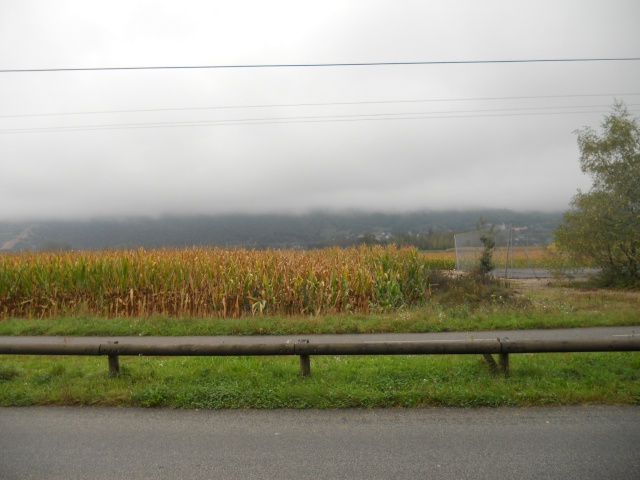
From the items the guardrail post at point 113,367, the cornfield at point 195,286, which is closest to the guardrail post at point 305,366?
the guardrail post at point 113,367

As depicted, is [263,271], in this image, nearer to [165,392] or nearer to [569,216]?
[165,392]

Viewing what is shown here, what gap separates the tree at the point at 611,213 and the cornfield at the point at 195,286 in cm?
792

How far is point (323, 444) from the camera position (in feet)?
16.3

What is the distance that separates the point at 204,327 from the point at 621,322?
10.4 metres

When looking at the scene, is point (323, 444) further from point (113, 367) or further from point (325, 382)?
point (113, 367)

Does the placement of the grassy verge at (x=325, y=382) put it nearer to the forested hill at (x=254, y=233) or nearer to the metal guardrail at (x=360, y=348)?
the metal guardrail at (x=360, y=348)

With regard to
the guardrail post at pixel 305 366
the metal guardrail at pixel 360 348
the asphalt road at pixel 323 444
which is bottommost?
the asphalt road at pixel 323 444

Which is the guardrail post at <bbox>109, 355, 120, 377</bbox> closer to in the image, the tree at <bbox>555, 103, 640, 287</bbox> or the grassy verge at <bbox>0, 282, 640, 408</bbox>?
the grassy verge at <bbox>0, 282, 640, 408</bbox>

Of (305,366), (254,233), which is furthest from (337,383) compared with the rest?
(254,233)

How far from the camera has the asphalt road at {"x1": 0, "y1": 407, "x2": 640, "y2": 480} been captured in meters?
4.38

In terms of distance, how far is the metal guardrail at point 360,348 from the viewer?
652 centimetres

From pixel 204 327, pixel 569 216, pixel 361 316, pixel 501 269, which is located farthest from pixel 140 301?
pixel 501 269

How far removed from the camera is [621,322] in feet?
38.5

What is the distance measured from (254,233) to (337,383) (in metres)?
42.3
